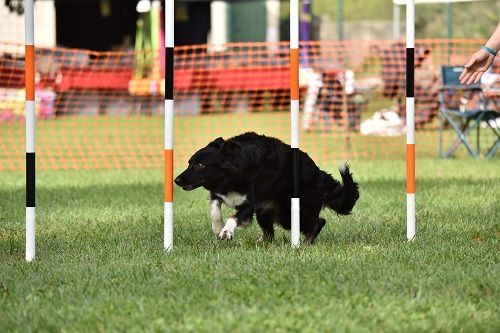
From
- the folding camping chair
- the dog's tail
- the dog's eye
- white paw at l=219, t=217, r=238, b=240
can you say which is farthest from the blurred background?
white paw at l=219, t=217, r=238, b=240

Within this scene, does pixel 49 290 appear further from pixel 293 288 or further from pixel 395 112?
pixel 395 112

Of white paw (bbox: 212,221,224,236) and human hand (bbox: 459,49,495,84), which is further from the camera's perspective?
white paw (bbox: 212,221,224,236)

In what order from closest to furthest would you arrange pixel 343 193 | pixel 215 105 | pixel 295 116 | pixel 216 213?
1. pixel 295 116
2. pixel 216 213
3. pixel 343 193
4. pixel 215 105

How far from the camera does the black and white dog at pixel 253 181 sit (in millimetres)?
6309

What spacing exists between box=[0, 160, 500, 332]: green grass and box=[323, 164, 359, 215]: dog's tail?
22 cm

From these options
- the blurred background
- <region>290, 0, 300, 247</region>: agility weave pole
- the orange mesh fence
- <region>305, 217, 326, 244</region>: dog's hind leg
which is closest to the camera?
<region>290, 0, 300, 247</region>: agility weave pole

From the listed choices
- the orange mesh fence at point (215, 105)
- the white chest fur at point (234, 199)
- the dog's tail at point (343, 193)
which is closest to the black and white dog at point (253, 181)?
the white chest fur at point (234, 199)

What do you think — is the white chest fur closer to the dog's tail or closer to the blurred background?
the dog's tail

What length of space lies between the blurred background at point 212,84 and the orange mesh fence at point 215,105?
0.13 ft

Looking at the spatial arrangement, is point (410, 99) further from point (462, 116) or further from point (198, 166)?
point (462, 116)

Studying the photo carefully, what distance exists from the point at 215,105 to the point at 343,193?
63.6 ft

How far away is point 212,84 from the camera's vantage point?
83.1ft

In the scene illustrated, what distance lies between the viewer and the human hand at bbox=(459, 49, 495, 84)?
533cm

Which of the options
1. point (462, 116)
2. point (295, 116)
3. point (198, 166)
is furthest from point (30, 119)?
point (462, 116)
